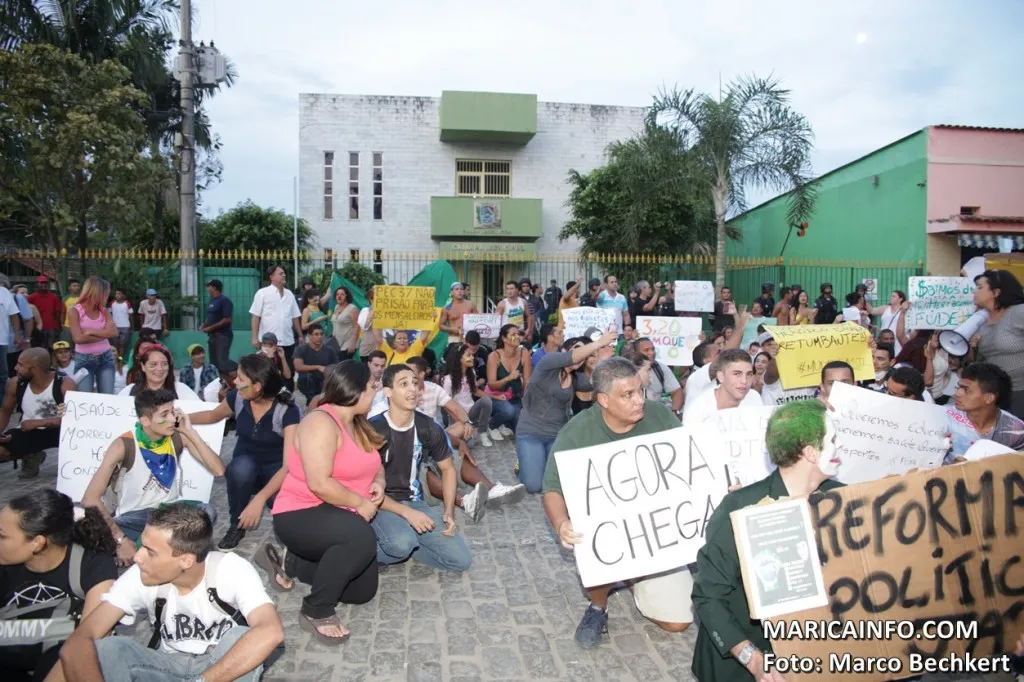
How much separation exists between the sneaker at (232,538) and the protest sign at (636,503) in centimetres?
329

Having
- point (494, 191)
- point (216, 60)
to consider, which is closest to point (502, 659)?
point (216, 60)

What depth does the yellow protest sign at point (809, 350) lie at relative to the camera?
7.11 m

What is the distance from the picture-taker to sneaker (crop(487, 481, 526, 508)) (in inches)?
292

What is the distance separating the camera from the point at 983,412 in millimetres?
5102

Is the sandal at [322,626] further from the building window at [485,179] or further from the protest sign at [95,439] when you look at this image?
the building window at [485,179]

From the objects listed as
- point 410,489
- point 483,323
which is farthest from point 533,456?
point 483,323

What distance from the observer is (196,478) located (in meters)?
5.63

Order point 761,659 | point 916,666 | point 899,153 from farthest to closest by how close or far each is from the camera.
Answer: point 899,153 < point 916,666 < point 761,659

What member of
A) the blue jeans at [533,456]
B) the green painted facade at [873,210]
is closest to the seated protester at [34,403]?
the blue jeans at [533,456]

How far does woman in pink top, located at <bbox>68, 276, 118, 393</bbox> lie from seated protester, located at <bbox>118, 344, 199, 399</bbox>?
8.58 ft

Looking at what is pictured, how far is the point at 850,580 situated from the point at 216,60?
1883cm

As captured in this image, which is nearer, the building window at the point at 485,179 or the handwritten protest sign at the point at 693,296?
the handwritten protest sign at the point at 693,296

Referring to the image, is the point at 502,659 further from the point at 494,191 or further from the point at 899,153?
the point at 494,191

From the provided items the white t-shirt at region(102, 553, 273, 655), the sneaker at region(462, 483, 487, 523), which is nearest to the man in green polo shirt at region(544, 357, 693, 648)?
the white t-shirt at region(102, 553, 273, 655)
